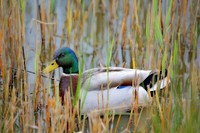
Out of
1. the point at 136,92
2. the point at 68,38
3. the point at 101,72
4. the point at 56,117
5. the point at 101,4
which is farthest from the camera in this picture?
the point at 101,4

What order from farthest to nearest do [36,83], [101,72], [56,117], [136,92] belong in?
[101,72] → [36,83] → [136,92] → [56,117]

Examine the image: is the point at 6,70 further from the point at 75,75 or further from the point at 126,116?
the point at 126,116

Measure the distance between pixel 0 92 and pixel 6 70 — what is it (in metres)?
0.23

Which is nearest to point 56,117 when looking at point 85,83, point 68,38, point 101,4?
point 85,83

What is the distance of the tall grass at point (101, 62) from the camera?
16.1ft

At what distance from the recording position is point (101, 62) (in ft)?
23.5

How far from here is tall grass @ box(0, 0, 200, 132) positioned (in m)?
4.89

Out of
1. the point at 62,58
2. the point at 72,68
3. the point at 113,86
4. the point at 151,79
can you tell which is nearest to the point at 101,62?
the point at 72,68

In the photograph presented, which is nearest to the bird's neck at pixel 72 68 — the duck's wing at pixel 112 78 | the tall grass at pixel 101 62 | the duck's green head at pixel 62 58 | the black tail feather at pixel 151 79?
the duck's green head at pixel 62 58

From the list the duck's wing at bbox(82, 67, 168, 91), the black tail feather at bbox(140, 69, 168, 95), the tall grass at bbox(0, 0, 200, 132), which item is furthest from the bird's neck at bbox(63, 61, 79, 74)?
the black tail feather at bbox(140, 69, 168, 95)

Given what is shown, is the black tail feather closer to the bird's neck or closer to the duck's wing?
the duck's wing

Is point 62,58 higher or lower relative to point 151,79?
higher

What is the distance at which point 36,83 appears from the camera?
19.6ft

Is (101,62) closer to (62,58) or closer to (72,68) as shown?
(72,68)
